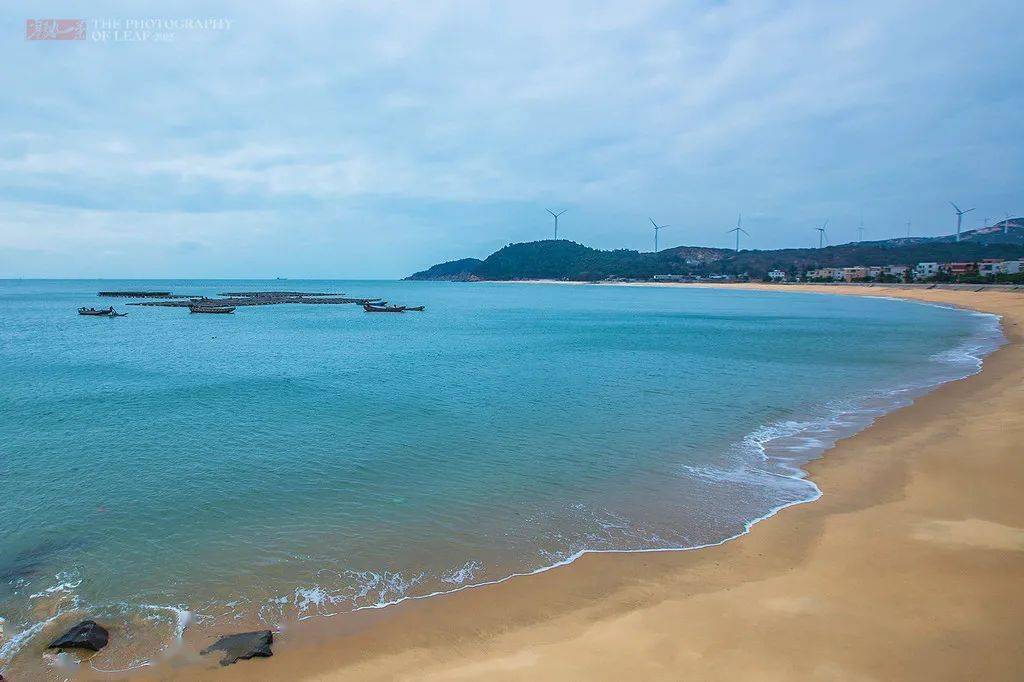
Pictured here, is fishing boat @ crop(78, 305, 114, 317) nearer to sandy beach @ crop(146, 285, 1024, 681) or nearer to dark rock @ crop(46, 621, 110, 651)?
dark rock @ crop(46, 621, 110, 651)

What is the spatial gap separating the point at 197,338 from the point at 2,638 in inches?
1663

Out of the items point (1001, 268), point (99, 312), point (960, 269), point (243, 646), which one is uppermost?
point (960, 269)

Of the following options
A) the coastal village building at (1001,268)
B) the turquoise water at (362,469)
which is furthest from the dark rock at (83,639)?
the coastal village building at (1001,268)

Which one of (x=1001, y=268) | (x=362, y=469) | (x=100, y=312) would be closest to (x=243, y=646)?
(x=362, y=469)

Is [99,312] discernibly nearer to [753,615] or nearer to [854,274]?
[753,615]

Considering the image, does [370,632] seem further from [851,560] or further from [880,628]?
[851,560]

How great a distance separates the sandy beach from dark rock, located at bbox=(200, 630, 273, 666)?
5.3 inches

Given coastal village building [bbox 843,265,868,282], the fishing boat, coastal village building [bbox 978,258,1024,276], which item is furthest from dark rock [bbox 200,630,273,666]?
coastal village building [bbox 843,265,868,282]

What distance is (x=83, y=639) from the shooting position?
6.93 metres

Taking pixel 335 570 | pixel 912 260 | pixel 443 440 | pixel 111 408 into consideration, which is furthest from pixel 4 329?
pixel 912 260

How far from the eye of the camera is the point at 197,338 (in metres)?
45.1

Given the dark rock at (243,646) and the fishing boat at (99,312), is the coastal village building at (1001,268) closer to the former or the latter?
the dark rock at (243,646)

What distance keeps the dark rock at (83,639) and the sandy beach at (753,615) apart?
42.8 inches

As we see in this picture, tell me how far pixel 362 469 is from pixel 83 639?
6.94 meters
